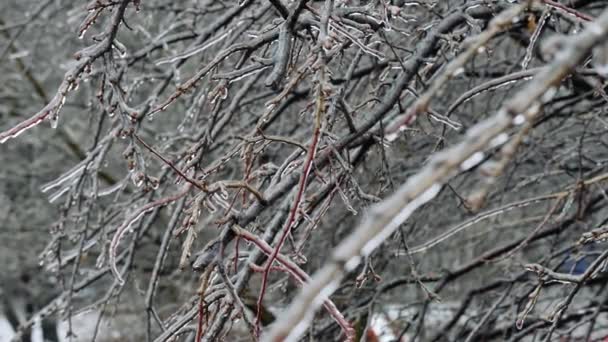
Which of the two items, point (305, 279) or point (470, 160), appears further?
point (305, 279)

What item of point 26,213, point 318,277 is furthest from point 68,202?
point 26,213

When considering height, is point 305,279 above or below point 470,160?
below

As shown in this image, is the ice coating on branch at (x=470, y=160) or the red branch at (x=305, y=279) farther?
the red branch at (x=305, y=279)

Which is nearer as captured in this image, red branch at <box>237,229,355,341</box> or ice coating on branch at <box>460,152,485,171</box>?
ice coating on branch at <box>460,152,485,171</box>

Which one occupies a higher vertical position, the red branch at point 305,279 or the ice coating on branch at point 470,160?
the ice coating on branch at point 470,160

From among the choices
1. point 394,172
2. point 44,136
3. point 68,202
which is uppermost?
point 44,136

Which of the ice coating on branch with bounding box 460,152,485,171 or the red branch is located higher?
the ice coating on branch with bounding box 460,152,485,171

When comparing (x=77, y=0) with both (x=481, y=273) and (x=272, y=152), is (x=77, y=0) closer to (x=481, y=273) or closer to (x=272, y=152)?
(x=272, y=152)

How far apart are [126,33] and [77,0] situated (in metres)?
2.53

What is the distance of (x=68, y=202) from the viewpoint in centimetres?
279

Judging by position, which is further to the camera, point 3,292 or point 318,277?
point 3,292

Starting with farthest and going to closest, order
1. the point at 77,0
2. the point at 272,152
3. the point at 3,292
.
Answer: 1. the point at 3,292
2. the point at 77,0
3. the point at 272,152

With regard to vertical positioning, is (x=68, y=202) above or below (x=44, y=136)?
below

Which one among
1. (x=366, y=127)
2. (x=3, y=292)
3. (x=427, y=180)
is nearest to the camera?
(x=427, y=180)
